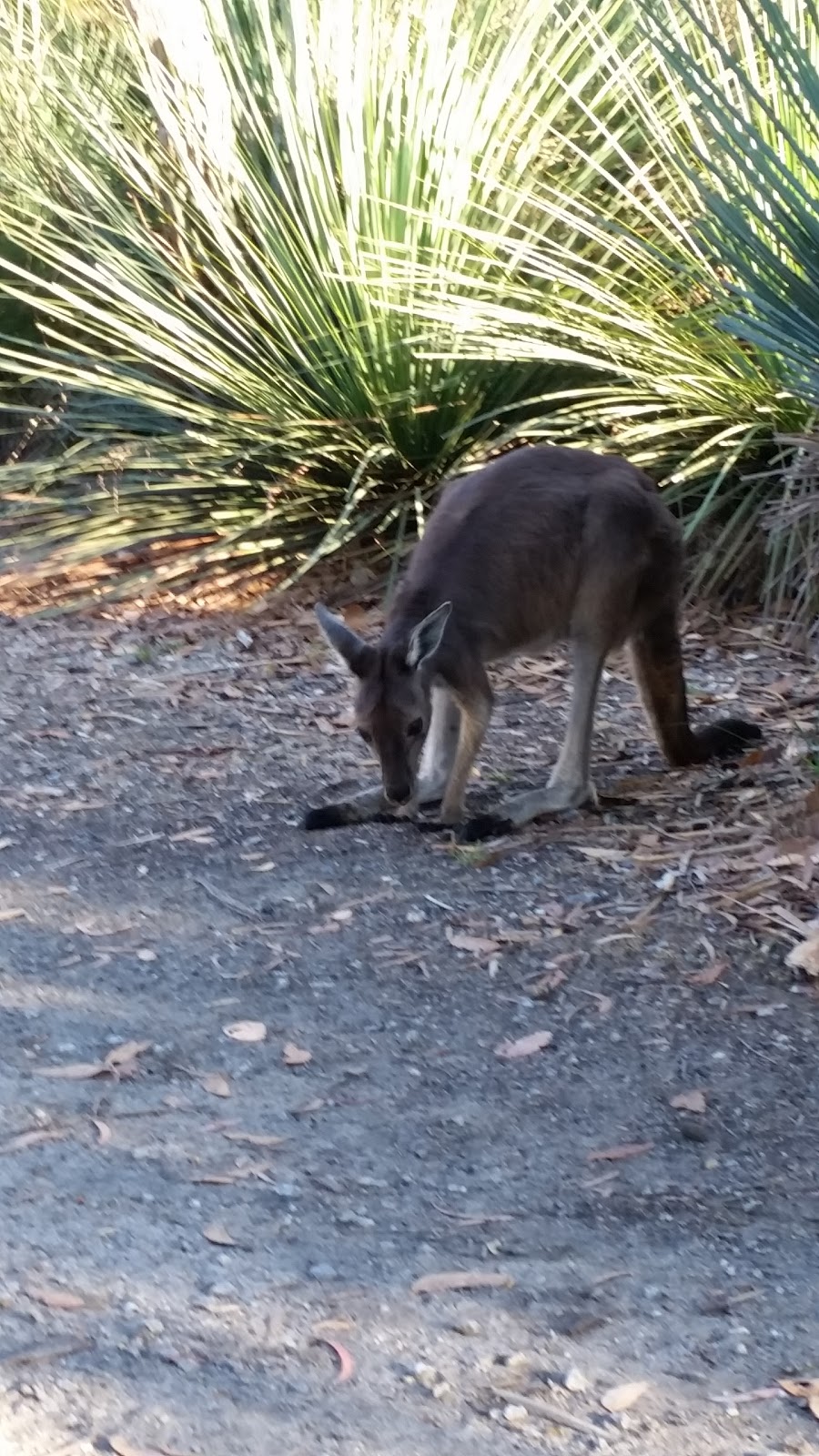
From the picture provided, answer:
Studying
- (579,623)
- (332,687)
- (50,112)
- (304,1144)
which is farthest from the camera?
(50,112)

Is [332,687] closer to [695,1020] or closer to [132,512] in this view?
[132,512]

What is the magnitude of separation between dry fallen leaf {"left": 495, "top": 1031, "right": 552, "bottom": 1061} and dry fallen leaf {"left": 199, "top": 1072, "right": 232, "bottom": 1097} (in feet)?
2.00

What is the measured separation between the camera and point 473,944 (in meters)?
4.29

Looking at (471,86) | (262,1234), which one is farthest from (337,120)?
(262,1234)

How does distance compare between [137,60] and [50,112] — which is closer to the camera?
[137,60]

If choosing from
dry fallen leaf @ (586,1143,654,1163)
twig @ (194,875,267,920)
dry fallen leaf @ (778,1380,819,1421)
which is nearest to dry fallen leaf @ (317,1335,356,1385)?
dry fallen leaf @ (778,1380,819,1421)

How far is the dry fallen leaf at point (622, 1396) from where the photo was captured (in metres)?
2.57

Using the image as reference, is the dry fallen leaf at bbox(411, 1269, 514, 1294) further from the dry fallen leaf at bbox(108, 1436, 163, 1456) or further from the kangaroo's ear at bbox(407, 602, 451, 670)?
the kangaroo's ear at bbox(407, 602, 451, 670)

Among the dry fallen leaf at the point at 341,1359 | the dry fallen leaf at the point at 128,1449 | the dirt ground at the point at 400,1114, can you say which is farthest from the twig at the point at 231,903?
the dry fallen leaf at the point at 128,1449

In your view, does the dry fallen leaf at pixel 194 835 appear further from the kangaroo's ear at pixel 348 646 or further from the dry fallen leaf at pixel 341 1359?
the dry fallen leaf at pixel 341 1359

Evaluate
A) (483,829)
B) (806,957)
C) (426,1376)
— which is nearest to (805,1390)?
(426,1376)

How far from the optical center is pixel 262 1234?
10.0 ft

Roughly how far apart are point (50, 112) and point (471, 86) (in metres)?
2.77

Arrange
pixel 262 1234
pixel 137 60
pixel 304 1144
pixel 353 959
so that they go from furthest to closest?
1. pixel 137 60
2. pixel 353 959
3. pixel 304 1144
4. pixel 262 1234
